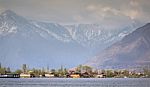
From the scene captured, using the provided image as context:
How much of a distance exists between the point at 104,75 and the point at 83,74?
11.7 m

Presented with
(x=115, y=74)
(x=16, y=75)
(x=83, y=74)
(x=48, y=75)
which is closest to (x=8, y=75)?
(x=16, y=75)

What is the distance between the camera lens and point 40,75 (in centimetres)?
19925

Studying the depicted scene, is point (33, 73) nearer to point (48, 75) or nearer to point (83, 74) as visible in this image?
point (48, 75)

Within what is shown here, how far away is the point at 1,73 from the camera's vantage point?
637ft

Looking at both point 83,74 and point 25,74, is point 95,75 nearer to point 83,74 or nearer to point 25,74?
point 83,74

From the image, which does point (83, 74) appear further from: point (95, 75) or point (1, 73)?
point (1, 73)

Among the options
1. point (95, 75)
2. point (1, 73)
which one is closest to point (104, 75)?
point (95, 75)

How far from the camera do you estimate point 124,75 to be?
19850 centimetres

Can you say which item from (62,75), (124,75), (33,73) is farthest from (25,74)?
(124,75)

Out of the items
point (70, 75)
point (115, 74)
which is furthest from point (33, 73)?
point (115, 74)

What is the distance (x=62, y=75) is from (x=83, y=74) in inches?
362

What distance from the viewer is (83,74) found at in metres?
192

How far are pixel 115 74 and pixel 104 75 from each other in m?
5.79

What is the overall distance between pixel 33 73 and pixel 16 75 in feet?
24.0
